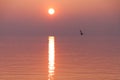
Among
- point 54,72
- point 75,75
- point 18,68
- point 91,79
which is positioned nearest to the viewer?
point 91,79

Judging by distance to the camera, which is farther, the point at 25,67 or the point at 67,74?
the point at 25,67

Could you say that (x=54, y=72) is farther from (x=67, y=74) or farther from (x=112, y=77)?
(x=112, y=77)

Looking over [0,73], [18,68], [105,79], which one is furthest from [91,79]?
[18,68]

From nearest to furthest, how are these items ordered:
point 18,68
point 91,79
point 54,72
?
point 91,79
point 54,72
point 18,68

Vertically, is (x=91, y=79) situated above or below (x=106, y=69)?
below

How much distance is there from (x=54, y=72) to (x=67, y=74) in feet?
7.89

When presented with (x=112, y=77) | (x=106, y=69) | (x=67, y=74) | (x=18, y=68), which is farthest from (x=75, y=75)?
(x=18, y=68)

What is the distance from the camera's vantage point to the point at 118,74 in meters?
35.1

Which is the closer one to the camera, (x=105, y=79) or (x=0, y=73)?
(x=105, y=79)

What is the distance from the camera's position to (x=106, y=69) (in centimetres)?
3947

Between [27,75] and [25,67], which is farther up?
[25,67]

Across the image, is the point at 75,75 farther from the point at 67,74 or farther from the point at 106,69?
the point at 106,69

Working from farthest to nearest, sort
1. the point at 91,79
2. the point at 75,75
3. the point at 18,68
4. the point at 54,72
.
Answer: the point at 18,68 < the point at 54,72 < the point at 75,75 < the point at 91,79

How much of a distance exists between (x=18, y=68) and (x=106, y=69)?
26.7ft
